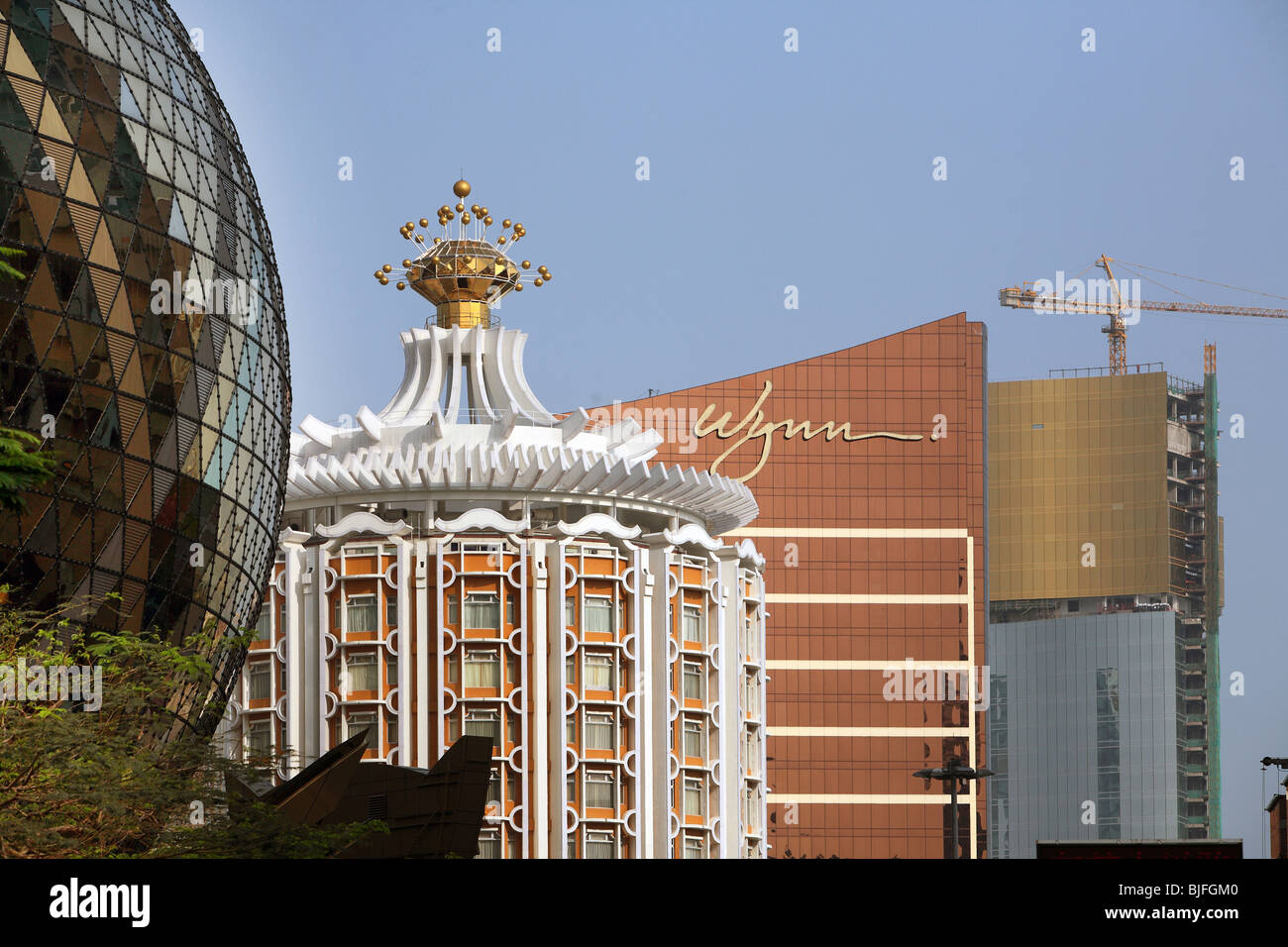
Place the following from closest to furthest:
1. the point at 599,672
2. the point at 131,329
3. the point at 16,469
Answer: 1. the point at 16,469
2. the point at 131,329
3. the point at 599,672

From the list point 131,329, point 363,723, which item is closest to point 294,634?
point 363,723

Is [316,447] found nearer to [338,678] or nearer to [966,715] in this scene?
[338,678]

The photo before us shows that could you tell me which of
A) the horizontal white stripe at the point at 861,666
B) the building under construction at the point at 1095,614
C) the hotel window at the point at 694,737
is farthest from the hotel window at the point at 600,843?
the building under construction at the point at 1095,614

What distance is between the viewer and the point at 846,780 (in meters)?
99.1

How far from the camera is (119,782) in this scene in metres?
22.8

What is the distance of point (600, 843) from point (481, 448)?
33.7 feet

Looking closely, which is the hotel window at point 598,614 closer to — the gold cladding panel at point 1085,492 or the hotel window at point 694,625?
the hotel window at point 694,625

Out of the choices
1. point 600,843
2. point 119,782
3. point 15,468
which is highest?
point 15,468

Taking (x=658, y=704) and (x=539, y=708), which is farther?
(x=658, y=704)

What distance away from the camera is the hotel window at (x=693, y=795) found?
177 feet

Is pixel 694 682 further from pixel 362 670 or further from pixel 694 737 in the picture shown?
pixel 362 670
